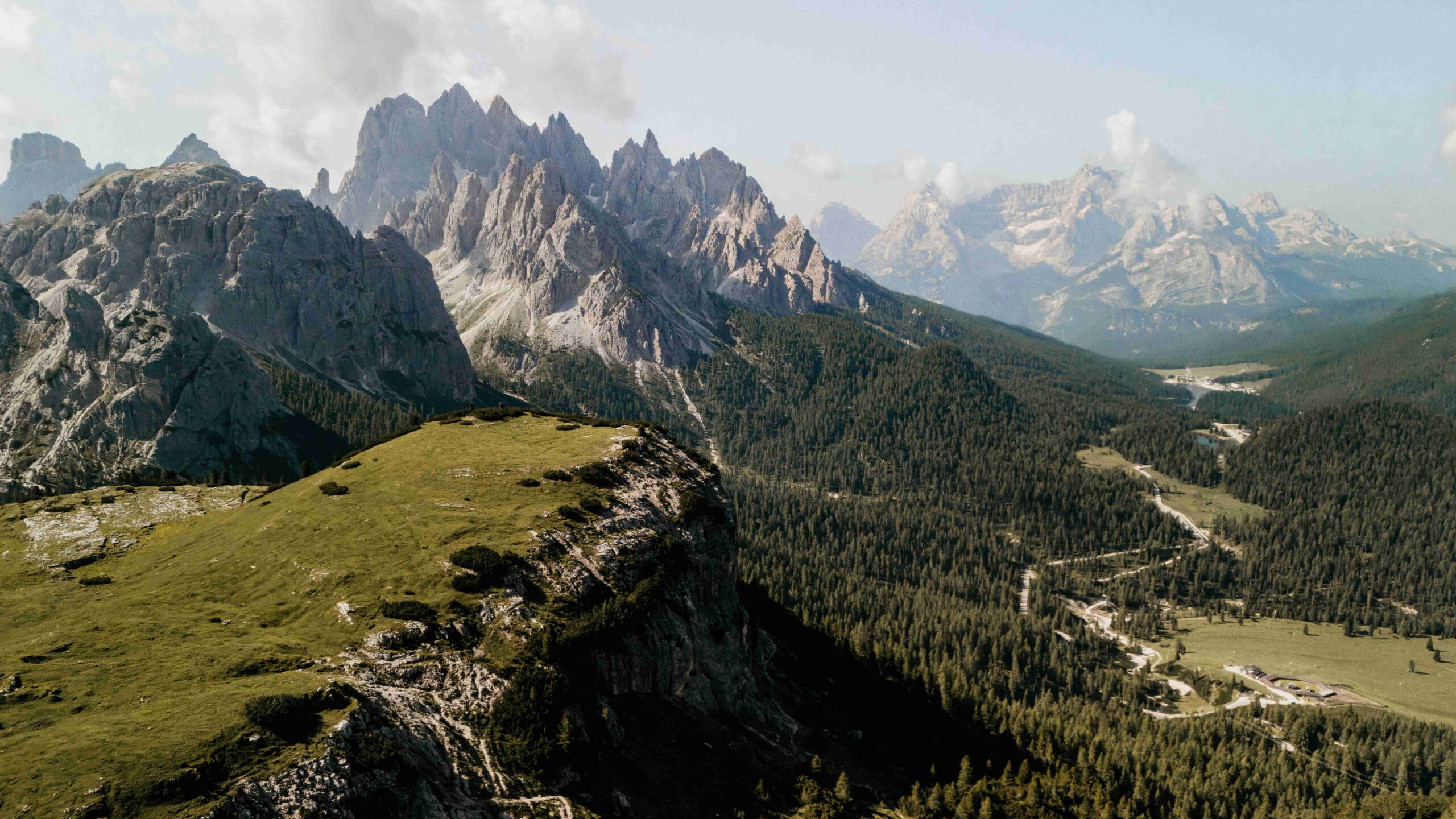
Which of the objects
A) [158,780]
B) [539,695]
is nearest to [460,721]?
[539,695]

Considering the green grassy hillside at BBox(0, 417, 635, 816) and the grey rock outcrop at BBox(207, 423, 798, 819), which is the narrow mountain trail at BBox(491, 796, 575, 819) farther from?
the green grassy hillside at BBox(0, 417, 635, 816)

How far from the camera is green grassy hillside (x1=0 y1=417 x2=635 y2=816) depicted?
39.9m

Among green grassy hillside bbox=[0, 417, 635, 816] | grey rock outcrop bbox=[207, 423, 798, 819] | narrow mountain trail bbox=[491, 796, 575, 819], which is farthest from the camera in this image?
narrow mountain trail bbox=[491, 796, 575, 819]

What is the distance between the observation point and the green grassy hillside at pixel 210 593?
3991cm

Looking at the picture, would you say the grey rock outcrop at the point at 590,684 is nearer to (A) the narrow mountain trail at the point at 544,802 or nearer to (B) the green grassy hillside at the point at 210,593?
(A) the narrow mountain trail at the point at 544,802

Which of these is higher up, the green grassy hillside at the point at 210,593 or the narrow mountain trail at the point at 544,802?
the green grassy hillside at the point at 210,593

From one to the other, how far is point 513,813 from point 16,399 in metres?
222

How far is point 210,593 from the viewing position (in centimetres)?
6575

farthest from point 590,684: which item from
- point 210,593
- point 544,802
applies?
point 210,593

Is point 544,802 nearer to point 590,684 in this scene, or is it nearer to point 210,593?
point 590,684

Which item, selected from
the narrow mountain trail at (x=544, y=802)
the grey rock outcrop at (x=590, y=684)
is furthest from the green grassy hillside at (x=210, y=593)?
the narrow mountain trail at (x=544, y=802)

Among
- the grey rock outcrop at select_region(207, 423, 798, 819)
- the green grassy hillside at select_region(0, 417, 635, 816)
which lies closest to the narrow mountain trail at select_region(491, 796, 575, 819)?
the grey rock outcrop at select_region(207, 423, 798, 819)

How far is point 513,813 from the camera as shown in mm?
50438

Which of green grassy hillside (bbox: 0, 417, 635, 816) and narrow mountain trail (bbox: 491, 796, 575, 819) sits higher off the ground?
green grassy hillside (bbox: 0, 417, 635, 816)
